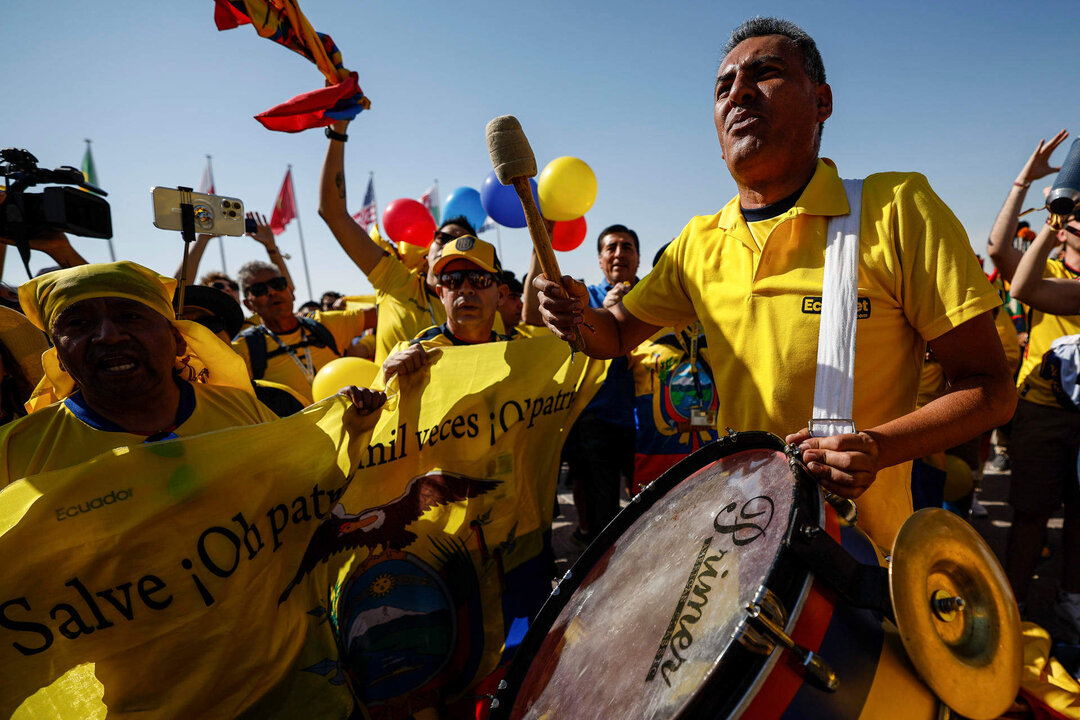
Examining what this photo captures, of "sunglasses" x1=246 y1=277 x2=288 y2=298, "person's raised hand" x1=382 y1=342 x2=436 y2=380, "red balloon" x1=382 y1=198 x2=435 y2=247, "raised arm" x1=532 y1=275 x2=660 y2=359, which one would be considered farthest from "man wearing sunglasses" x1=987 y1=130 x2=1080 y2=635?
"red balloon" x1=382 y1=198 x2=435 y2=247

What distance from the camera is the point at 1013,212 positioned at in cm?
336

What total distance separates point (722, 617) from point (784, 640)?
0.53ft

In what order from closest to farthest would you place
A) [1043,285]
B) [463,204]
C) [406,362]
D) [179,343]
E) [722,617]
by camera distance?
1. [722,617]
2. [179,343]
3. [406,362]
4. [1043,285]
5. [463,204]

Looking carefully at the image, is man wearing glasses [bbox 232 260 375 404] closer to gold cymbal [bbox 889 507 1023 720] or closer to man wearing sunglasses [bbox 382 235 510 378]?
man wearing sunglasses [bbox 382 235 510 378]

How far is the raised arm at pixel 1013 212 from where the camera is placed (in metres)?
3.35

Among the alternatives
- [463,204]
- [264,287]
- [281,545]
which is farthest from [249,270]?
[281,545]

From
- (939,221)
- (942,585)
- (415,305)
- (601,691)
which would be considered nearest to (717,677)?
(601,691)

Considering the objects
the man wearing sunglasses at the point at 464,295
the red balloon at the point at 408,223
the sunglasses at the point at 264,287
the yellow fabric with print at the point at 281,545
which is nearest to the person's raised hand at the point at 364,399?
the yellow fabric with print at the point at 281,545

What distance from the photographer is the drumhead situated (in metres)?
1.07

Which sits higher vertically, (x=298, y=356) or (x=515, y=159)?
(x=515, y=159)

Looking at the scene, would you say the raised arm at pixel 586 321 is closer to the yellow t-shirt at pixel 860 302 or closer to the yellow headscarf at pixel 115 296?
the yellow t-shirt at pixel 860 302

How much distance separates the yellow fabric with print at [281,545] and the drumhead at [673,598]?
1042 millimetres

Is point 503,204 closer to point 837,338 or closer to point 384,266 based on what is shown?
point 384,266

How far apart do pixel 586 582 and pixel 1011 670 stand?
0.89m
